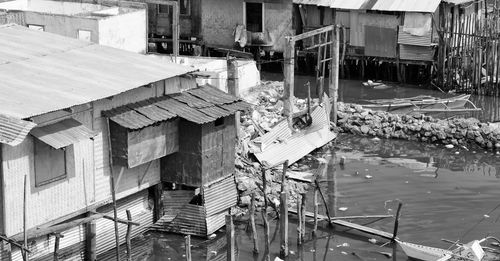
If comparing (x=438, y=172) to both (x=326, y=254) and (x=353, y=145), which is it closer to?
(x=353, y=145)

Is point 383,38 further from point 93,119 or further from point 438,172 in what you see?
point 93,119

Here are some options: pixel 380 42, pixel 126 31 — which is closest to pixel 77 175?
pixel 126 31

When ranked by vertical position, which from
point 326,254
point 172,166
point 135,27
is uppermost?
point 135,27

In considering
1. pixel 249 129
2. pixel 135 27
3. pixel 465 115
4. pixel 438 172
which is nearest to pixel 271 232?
pixel 249 129

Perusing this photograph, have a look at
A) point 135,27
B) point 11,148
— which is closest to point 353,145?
point 135,27

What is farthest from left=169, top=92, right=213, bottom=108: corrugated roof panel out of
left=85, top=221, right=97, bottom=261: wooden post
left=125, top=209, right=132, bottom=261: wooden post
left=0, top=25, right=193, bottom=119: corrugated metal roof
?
left=85, top=221, right=97, bottom=261: wooden post

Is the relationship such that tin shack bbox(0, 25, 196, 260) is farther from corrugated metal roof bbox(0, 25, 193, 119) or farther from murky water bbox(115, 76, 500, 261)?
murky water bbox(115, 76, 500, 261)

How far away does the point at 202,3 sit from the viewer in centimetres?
3928

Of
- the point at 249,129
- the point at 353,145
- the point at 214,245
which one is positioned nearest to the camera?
the point at 214,245

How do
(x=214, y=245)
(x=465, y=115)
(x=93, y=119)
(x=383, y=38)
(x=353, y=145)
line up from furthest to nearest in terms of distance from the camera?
1. (x=383, y=38)
2. (x=465, y=115)
3. (x=353, y=145)
4. (x=214, y=245)
5. (x=93, y=119)

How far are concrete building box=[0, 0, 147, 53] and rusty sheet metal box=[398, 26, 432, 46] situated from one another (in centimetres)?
1030

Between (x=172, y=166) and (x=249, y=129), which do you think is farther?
(x=249, y=129)

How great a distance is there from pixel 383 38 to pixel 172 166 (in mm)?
16313

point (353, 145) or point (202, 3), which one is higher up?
point (202, 3)
